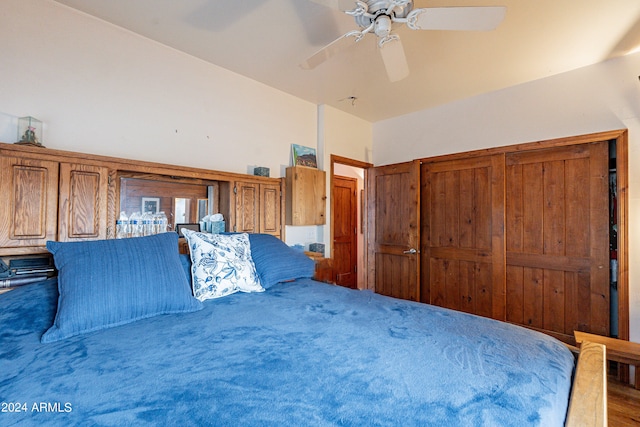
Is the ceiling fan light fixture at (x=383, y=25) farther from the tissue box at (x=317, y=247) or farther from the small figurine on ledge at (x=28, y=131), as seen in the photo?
the tissue box at (x=317, y=247)

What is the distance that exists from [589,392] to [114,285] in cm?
177

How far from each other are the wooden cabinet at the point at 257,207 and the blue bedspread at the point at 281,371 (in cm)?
132

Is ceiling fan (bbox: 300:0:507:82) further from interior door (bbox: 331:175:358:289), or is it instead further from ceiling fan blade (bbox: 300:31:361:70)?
interior door (bbox: 331:175:358:289)

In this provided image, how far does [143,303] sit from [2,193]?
1.05 meters

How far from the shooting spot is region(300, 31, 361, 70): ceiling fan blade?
66.0 inches

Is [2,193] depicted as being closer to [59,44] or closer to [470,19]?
[59,44]

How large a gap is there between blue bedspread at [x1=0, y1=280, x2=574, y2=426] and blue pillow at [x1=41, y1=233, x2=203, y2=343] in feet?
0.23

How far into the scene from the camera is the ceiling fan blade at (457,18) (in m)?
1.43

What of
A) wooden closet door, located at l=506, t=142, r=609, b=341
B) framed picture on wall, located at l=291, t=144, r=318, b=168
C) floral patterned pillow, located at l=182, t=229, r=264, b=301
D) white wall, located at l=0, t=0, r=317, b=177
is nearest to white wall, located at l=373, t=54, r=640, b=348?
wooden closet door, located at l=506, t=142, r=609, b=341

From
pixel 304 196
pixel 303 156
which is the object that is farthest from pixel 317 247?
pixel 303 156

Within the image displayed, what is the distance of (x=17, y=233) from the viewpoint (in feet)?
5.22

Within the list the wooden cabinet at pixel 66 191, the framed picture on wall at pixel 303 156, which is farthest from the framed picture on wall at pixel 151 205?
the framed picture on wall at pixel 303 156

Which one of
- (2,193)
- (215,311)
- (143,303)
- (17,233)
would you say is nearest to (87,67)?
(2,193)

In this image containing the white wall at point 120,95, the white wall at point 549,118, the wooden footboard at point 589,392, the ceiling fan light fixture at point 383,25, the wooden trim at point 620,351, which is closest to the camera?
the wooden footboard at point 589,392
